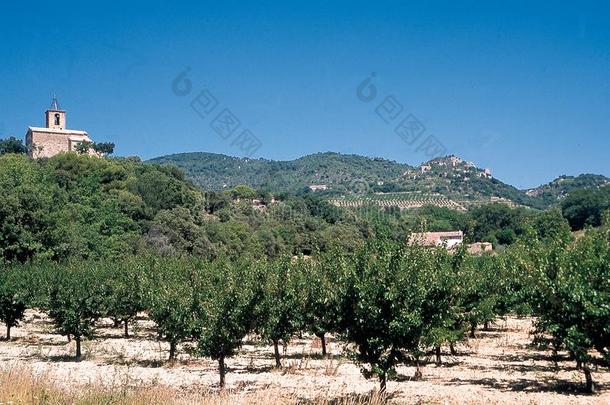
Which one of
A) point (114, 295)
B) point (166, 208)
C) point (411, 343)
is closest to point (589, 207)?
point (166, 208)

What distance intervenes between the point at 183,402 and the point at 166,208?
75.9 metres

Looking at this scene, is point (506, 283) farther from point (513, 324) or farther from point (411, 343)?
point (513, 324)

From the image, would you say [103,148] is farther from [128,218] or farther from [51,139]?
[128,218]

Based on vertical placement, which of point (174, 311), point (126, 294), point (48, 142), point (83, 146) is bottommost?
point (174, 311)

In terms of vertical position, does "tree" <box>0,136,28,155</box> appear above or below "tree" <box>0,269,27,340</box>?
above

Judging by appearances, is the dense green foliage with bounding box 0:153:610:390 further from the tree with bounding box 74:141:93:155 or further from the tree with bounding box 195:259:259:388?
the tree with bounding box 74:141:93:155

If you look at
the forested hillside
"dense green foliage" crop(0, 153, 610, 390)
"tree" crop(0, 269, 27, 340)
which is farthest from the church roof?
"tree" crop(0, 269, 27, 340)

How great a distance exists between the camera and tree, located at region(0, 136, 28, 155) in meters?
115

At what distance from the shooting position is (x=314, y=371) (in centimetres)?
2402

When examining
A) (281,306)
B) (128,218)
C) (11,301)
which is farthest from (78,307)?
(128,218)

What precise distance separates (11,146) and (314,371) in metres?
112

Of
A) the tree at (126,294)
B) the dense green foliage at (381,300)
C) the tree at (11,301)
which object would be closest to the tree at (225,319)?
the dense green foliage at (381,300)

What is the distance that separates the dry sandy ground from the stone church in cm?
10296

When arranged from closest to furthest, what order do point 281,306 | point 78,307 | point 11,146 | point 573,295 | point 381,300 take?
point 381,300 → point 573,295 → point 281,306 → point 78,307 → point 11,146
